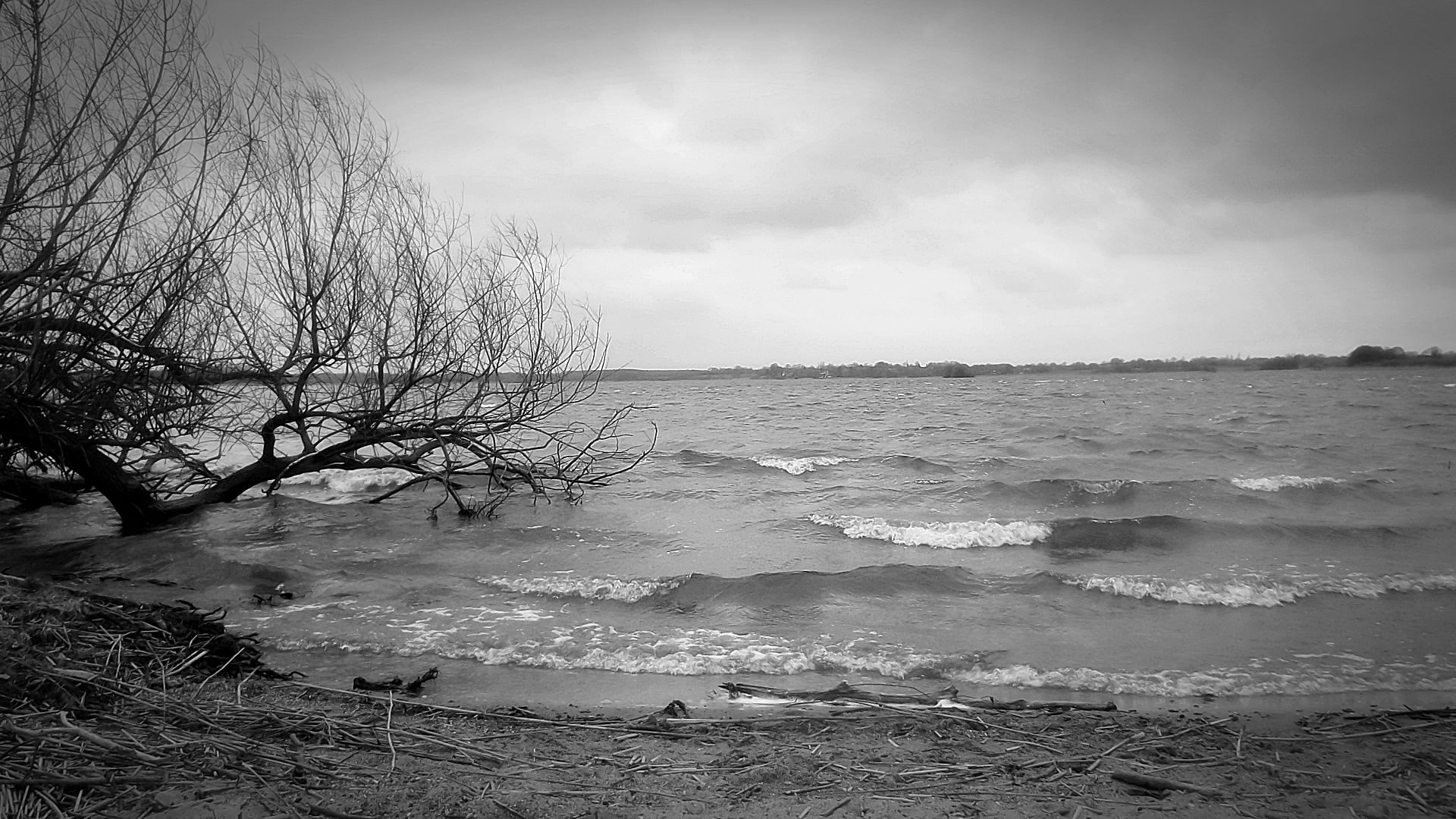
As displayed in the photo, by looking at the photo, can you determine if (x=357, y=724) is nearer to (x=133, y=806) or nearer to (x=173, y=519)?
(x=133, y=806)

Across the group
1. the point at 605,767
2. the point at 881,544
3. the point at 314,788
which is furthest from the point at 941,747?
the point at 881,544

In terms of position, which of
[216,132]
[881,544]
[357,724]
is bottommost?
[881,544]

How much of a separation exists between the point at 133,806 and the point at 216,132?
5451 mm

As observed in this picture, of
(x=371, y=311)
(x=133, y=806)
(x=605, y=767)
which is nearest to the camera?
(x=133, y=806)

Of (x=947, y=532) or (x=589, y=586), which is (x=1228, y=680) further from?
(x=589, y=586)

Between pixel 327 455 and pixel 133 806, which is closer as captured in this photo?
pixel 133 806

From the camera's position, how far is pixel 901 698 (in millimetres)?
4582

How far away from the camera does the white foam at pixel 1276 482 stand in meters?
13.4

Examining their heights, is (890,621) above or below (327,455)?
below

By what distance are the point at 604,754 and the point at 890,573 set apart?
514cm

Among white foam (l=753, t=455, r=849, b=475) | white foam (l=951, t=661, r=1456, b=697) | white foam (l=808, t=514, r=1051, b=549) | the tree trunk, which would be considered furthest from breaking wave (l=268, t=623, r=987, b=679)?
white foam (l=753, t=455, r=849, b=475)

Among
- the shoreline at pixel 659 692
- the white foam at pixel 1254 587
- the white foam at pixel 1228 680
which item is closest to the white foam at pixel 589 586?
the shoreline at pixel 659 692

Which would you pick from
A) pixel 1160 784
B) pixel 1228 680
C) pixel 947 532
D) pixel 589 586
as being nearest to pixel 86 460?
pixel 589 586

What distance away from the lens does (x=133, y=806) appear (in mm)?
2387
